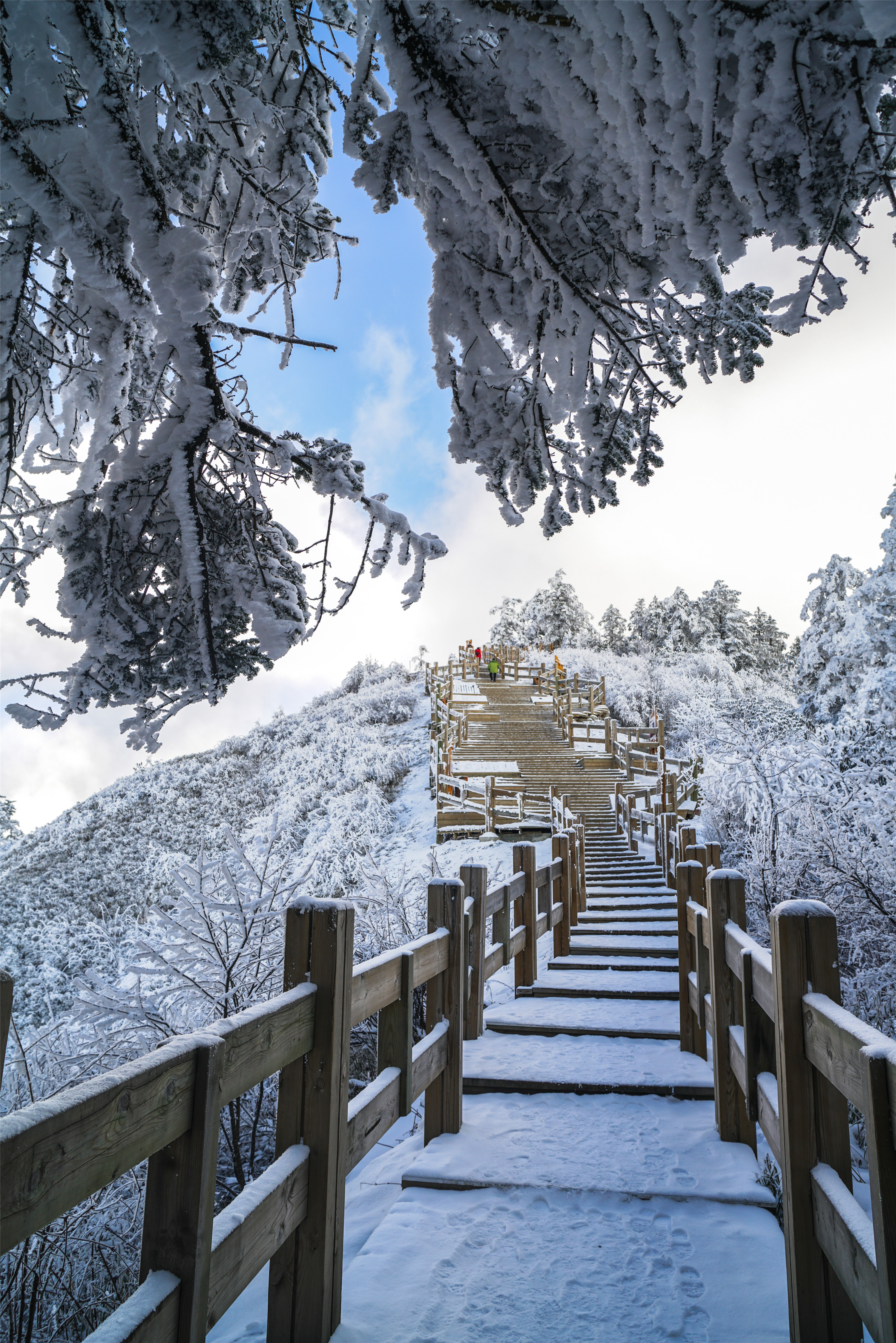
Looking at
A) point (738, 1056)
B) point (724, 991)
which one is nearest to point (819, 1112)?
point (738, 1056)

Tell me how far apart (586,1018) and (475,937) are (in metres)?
1.45

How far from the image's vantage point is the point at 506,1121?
353 cm

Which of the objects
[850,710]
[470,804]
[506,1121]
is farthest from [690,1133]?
[470,804]

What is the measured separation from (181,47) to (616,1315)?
393 centimetres

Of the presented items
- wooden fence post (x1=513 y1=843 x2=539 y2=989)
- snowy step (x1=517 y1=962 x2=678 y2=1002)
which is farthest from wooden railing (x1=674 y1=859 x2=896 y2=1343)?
wooden fence post (x1=513 y1=843 x2=539 y2=989)

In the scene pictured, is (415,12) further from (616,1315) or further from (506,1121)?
(506,1121)

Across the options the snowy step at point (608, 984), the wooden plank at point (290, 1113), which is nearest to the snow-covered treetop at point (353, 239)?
the wooden plank at point (290, 1113)

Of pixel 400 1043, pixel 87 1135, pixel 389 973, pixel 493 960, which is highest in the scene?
pixel 87 1135

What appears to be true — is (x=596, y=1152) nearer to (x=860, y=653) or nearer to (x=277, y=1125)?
(x=277, y=1125)

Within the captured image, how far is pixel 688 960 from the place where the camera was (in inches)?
180

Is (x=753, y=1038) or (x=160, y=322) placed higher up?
(x=160, y=322)

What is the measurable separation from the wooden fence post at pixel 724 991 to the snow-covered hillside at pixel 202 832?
507 cm

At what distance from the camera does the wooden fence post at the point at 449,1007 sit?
339cm

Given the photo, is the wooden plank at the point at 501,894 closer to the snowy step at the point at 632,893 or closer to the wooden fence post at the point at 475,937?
the wooden fence post at the point at 475,937
